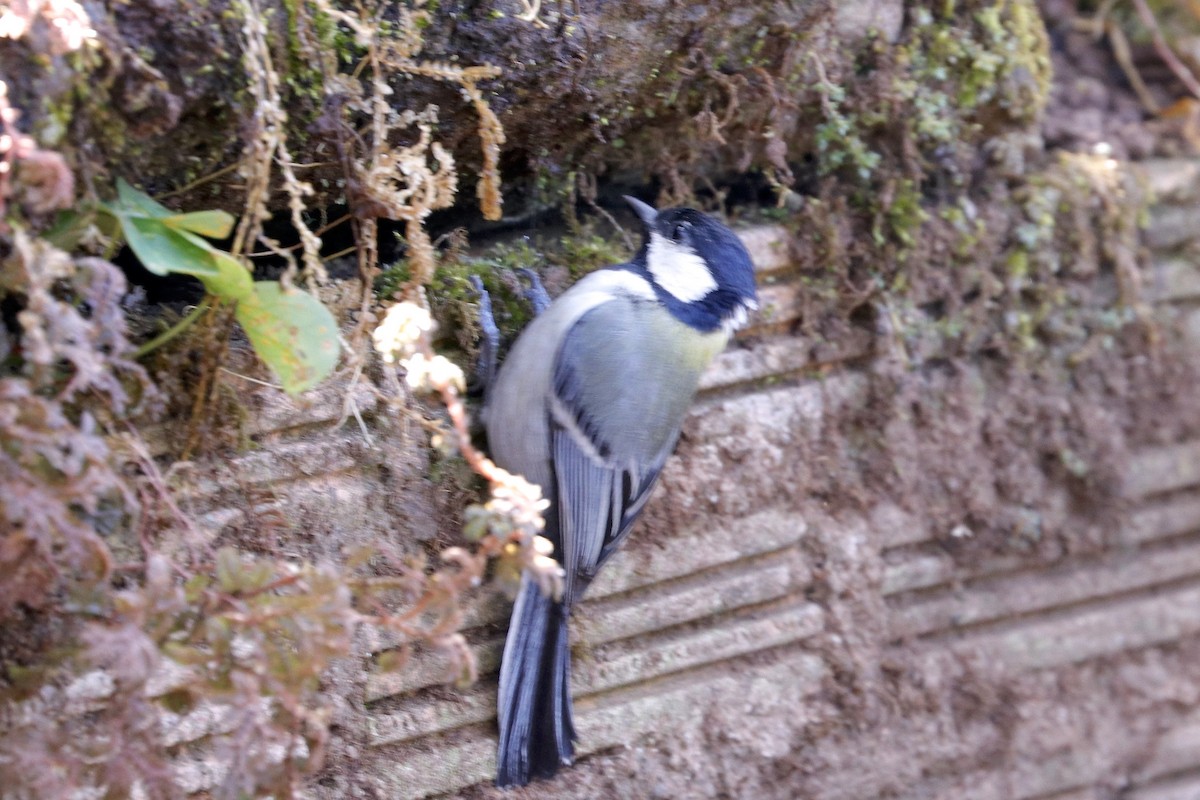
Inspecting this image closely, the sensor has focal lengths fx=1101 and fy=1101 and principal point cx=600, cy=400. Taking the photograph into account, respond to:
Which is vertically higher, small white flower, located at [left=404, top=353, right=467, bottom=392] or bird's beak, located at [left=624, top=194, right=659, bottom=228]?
small white flower, located at [left=404, top=353, right=467, bottom=392]

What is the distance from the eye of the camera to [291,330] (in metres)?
1.60

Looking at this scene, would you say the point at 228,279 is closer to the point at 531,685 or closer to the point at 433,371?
the point at 433,371

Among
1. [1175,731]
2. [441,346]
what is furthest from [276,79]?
[1175,731]

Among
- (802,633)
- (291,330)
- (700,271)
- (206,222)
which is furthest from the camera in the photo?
(802,633)

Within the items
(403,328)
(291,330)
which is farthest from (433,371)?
(291,330)

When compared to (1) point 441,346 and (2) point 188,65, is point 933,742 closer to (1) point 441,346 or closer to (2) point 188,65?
(1) point 441,346

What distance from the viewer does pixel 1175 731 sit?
2787 mm

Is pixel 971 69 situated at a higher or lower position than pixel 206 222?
lower

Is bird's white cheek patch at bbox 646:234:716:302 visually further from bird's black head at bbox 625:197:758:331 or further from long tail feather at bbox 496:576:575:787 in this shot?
long tail feather at bbox 496:576:575:787

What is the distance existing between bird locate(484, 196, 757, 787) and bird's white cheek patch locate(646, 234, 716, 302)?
63mm

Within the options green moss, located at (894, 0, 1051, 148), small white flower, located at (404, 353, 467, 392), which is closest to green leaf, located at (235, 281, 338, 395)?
small white flower, located at (404, 353, 467, 392)

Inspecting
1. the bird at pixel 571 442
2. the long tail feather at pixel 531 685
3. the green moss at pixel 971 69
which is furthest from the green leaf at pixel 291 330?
the green moss at pixel 971 69

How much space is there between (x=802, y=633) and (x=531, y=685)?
648 millimetres

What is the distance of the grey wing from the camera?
1937 mm
